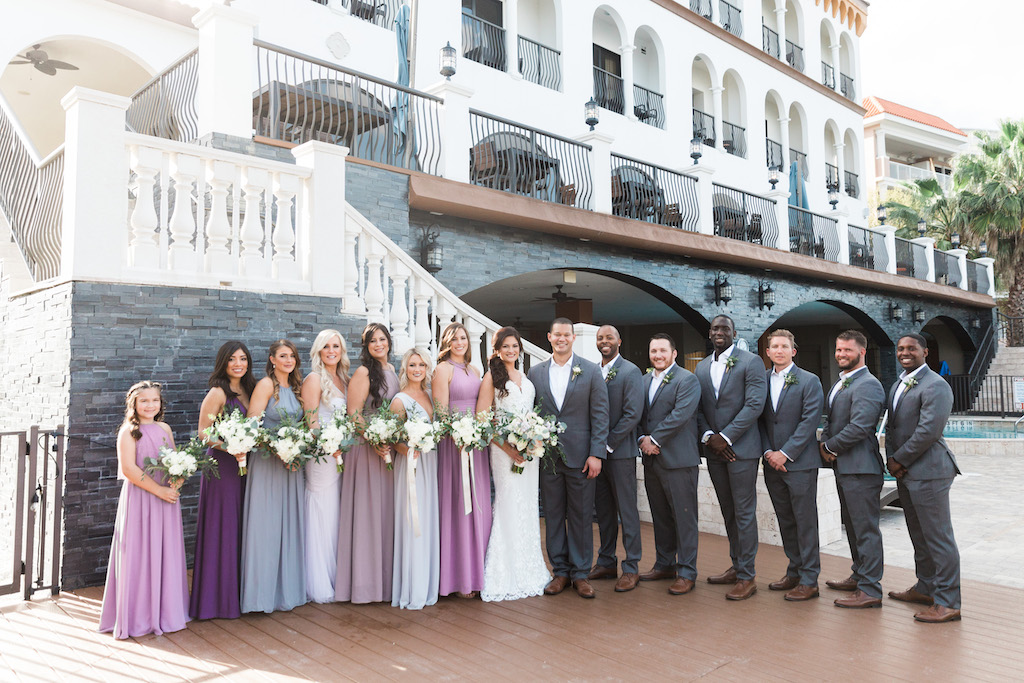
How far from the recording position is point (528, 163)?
443 inches

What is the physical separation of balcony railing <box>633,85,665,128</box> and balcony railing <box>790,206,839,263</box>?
12.1ft

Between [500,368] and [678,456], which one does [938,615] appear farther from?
[500,368]

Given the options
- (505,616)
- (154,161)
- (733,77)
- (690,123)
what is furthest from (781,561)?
(733,77)

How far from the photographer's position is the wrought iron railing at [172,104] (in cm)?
742

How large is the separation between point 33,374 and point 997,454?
15786 millimetres

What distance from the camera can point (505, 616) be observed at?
4762mm

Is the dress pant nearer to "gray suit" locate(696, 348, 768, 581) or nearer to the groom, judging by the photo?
"gray suit" locate(696, 348, 768, 581)

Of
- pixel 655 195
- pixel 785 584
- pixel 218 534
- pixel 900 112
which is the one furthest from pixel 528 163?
pixel 900 112

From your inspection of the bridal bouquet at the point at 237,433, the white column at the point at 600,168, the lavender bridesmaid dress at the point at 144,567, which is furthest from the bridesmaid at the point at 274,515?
the white column at the point at 600,168

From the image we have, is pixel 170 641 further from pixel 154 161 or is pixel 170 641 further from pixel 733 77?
pixel 733 77

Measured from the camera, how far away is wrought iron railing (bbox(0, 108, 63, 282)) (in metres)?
5.68

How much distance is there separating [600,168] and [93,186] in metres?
7.91

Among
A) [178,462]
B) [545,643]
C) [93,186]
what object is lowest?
[545,643]

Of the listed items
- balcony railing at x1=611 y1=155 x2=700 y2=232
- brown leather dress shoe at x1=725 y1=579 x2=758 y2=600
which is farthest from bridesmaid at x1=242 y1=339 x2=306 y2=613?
balcony railing at x1=611 y1=155 x2=700 y2=232
